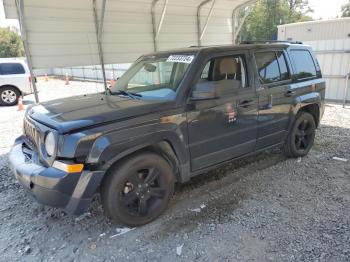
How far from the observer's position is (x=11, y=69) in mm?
11906

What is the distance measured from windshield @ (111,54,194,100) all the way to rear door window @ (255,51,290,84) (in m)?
1.09

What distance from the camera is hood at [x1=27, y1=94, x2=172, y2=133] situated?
2.69m

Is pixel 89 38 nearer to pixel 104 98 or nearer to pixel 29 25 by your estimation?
pixel 29 25

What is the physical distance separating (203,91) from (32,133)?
191 cm

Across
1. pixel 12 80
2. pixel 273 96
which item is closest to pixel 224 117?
pixel 273 96

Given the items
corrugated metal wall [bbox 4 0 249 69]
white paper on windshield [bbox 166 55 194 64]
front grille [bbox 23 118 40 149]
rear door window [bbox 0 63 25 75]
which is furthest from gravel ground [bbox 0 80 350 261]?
rear door window [bbox 0 63 25 75]

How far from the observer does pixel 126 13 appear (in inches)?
262

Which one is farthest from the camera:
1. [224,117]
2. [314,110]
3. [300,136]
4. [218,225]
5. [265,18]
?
[265,18]

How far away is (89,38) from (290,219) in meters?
5.20

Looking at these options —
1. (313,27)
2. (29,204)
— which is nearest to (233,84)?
(29,204)

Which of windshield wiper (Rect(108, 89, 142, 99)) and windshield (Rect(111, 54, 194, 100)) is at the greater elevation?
windshield (Rect(111, 54, 194, 100))

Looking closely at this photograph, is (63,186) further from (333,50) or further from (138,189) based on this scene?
(333,50)

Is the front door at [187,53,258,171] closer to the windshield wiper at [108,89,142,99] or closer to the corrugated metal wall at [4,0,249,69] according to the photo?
the windshield wiper at [108,89,142,99]

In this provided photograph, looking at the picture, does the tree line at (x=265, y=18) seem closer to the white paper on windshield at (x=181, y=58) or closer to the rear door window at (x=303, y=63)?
the rear door window at (x=303, y=63)
